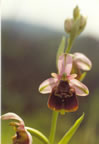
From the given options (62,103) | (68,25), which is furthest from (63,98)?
(68,25)

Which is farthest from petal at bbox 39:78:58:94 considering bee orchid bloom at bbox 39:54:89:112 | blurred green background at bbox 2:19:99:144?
blurred green background at bbox 2:19:99:144

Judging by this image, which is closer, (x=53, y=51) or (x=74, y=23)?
(x=74, y=23)

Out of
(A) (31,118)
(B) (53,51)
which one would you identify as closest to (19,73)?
(B) (53,51)

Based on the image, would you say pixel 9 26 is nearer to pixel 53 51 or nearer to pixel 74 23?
pixel 53 51

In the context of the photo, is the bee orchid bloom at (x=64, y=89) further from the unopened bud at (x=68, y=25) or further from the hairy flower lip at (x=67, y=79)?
the unopened bud at (x=68, y=25)

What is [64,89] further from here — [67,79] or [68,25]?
[68,25]

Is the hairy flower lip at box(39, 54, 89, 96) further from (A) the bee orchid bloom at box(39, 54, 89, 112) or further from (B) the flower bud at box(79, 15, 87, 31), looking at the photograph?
(B) the flower bud at box(79, 15, 87, 31)
